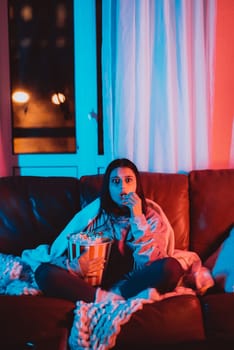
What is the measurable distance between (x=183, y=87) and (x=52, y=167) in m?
1.11

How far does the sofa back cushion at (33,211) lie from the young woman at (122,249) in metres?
0.16

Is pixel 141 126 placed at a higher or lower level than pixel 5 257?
higher

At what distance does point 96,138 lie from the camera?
9.18 ft

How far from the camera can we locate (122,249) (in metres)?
1.97

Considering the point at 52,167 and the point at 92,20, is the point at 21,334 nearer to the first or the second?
the point at 52,167

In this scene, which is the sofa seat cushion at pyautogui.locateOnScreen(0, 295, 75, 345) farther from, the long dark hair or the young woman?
the long dark hair

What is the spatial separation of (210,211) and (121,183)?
1.73 feet

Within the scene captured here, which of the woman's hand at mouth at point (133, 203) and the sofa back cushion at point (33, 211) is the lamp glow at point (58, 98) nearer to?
the sofa back cushion at point (33, 211)

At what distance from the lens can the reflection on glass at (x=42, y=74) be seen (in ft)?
9.45

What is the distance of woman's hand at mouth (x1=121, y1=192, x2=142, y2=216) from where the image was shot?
1.91 meters

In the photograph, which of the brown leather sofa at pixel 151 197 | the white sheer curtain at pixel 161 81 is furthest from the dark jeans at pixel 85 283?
the white sheer curtain at pixel 161 81

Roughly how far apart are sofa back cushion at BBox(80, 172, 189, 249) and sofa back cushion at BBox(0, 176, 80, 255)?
90 mm

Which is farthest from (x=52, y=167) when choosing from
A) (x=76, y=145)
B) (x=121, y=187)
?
(x=121, y=187)

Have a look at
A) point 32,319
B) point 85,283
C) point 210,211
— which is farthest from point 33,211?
point 210,211
